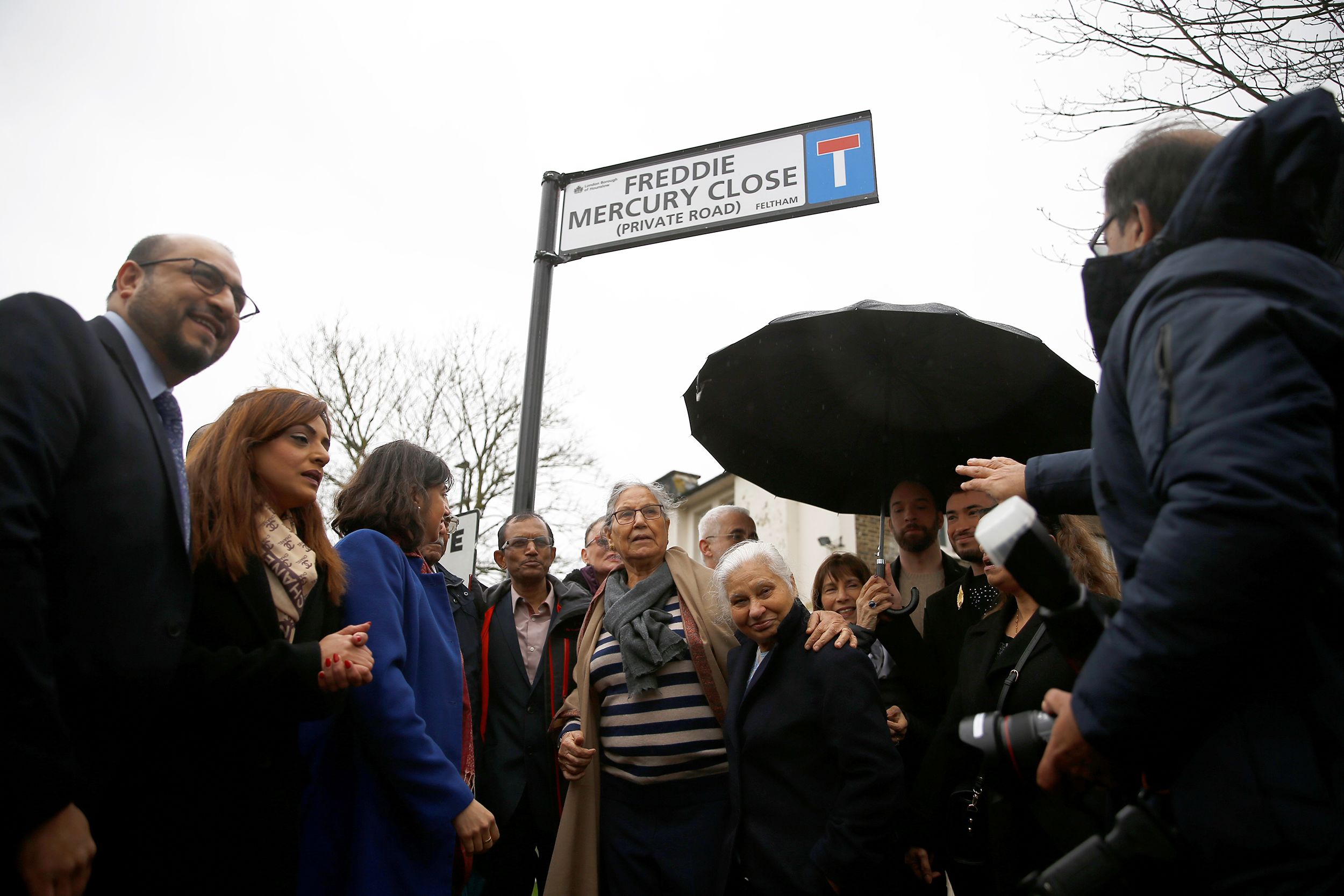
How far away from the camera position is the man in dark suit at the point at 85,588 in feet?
4.86

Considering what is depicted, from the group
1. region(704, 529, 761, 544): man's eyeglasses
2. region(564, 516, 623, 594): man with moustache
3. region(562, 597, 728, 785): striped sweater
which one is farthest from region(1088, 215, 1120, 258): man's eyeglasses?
region(564, 516, 623, 594): man with moustache

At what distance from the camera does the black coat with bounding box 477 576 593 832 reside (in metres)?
3.90

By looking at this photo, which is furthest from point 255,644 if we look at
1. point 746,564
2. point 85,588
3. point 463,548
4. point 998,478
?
point 463,548

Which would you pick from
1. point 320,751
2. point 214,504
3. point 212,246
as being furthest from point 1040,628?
point 212,246

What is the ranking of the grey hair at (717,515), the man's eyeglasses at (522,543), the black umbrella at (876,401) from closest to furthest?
the black umbrella at (876,401) → the man's eyeglasses at (522,543) → the grey hair at (717,515)

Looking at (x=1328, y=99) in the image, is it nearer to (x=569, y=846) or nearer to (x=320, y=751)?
(x=320, y=751)

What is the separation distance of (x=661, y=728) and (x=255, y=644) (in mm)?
1746

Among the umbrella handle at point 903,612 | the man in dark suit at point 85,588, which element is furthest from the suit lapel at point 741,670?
the man in dark suit at point 85,588

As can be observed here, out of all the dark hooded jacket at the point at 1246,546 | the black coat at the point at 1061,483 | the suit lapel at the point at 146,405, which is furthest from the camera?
the black coat at the point at 1061,483

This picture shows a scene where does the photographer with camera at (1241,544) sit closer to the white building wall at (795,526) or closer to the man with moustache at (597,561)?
the man with moustache at (597,561)

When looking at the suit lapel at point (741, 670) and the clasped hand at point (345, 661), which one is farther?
the suit lapel at point (741, 670)

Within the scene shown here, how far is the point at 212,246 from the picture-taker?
2.24m

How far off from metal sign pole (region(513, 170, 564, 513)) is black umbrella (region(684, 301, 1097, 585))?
1143mm

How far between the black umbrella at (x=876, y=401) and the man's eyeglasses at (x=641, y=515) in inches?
20.4
